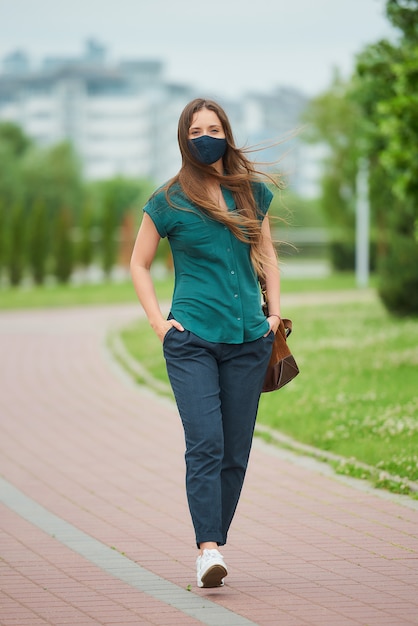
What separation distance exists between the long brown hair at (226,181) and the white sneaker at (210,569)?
1.17m

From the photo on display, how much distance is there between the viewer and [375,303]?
26.5m

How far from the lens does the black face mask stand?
5168 millimetres

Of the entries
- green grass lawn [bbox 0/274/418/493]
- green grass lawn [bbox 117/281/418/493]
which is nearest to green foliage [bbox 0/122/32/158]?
green grass lawn [bbox 0/274/418/493]

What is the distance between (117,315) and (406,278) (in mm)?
6784

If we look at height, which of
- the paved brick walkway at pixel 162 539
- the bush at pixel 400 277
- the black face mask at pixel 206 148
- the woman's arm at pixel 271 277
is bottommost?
the bush at pixel 400 277

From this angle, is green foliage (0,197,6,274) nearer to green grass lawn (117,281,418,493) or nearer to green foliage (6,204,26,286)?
green foliage (6,204,26,286)

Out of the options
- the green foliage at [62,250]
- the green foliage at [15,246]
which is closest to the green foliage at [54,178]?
the green foliage at [62,250]

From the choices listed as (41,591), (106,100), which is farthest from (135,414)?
(106,100)

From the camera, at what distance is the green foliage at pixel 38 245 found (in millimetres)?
37531

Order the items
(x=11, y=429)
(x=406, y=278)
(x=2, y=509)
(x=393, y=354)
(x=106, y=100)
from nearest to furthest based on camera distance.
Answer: (x=2, y=509) → (x=11, y=429) → (x=393, y=354) → (x=406, y=278) → (x=106, y=100)

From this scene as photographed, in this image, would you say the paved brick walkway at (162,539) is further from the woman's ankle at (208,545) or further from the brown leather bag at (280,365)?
the brown leather bag at (280,365)

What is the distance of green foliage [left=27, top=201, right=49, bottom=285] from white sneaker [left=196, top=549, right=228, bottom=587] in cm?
3277

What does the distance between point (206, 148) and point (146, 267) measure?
0.57 meters

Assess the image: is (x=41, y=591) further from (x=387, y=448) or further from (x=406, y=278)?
(x=406, y=278)
